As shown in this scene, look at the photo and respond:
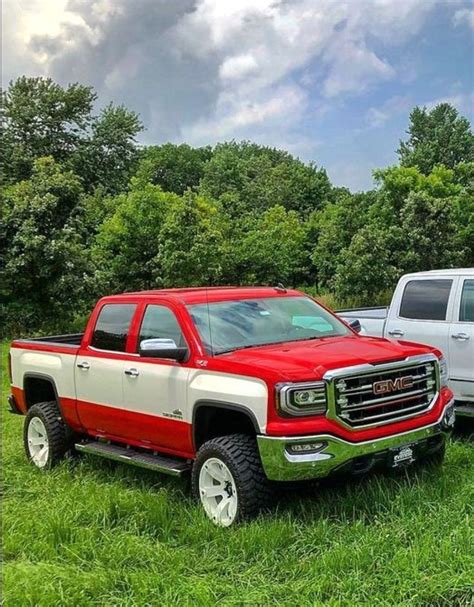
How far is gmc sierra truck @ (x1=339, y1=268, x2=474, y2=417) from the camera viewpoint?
7398mm

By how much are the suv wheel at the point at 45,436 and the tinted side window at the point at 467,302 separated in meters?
4.47

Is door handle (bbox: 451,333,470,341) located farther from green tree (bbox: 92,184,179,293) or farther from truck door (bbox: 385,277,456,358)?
green tree (bbox: 92,184,179,293)

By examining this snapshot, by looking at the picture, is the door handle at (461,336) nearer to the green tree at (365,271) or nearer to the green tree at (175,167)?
the green tree at (365,271)

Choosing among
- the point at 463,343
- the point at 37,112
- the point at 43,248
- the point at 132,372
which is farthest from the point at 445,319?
the point at 37,112

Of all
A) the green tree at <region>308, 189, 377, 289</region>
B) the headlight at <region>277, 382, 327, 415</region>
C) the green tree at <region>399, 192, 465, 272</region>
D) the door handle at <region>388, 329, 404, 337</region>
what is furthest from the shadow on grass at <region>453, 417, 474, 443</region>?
the green tree at <region>308, 189, 377, 289</region>

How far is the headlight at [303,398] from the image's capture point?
4719 mm

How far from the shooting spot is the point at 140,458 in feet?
19.3

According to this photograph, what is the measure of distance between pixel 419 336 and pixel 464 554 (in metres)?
4.08

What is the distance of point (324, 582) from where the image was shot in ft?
12.8

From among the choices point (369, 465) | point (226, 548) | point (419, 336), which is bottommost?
point (226, 548)

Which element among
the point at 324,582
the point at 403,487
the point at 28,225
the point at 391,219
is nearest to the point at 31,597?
the point at 324,582

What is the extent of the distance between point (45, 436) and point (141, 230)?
65.9ft

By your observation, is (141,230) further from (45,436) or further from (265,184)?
(265,184)

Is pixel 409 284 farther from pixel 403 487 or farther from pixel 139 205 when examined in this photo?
pixel 139 205
